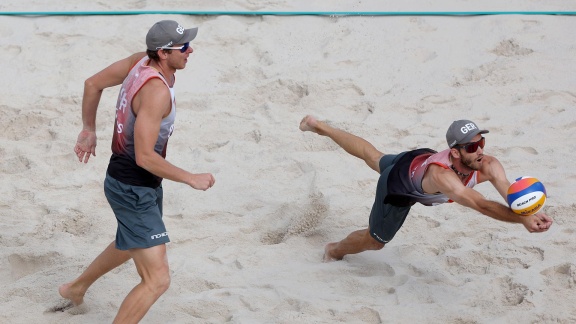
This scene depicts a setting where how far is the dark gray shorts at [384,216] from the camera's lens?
205 inches

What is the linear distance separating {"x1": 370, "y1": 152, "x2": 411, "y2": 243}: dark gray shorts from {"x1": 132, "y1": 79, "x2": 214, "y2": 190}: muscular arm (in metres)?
1.35

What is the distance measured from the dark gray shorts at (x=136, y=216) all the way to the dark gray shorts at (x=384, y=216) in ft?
4.48

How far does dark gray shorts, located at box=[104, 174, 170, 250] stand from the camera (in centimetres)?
440

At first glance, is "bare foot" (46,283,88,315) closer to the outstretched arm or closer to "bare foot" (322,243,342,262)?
the outstretched arm

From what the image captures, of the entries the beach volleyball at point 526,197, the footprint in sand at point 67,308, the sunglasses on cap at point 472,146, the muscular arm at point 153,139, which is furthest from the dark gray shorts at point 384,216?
the footprint in sand at point 67,308

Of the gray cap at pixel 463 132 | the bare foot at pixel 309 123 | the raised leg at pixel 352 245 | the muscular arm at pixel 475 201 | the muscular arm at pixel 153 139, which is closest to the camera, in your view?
the muscular arm at pixel 153 139

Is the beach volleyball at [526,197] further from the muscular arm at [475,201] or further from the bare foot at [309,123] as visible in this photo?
the bare foot at [309,123]

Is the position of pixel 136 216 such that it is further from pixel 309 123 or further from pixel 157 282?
pixel 309 123

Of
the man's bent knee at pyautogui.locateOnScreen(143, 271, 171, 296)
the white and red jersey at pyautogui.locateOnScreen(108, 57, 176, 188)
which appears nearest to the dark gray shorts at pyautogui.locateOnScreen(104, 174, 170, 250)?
the white and red jersey at pyautogui.locateOnScreen(108, 57, 176, 188)

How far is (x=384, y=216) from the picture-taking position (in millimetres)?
5223

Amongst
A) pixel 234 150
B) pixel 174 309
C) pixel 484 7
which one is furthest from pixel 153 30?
pixel 484 7

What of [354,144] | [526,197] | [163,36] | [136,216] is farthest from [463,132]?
[136,216]

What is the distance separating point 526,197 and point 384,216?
1.01 meters

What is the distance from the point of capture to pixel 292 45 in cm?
804
